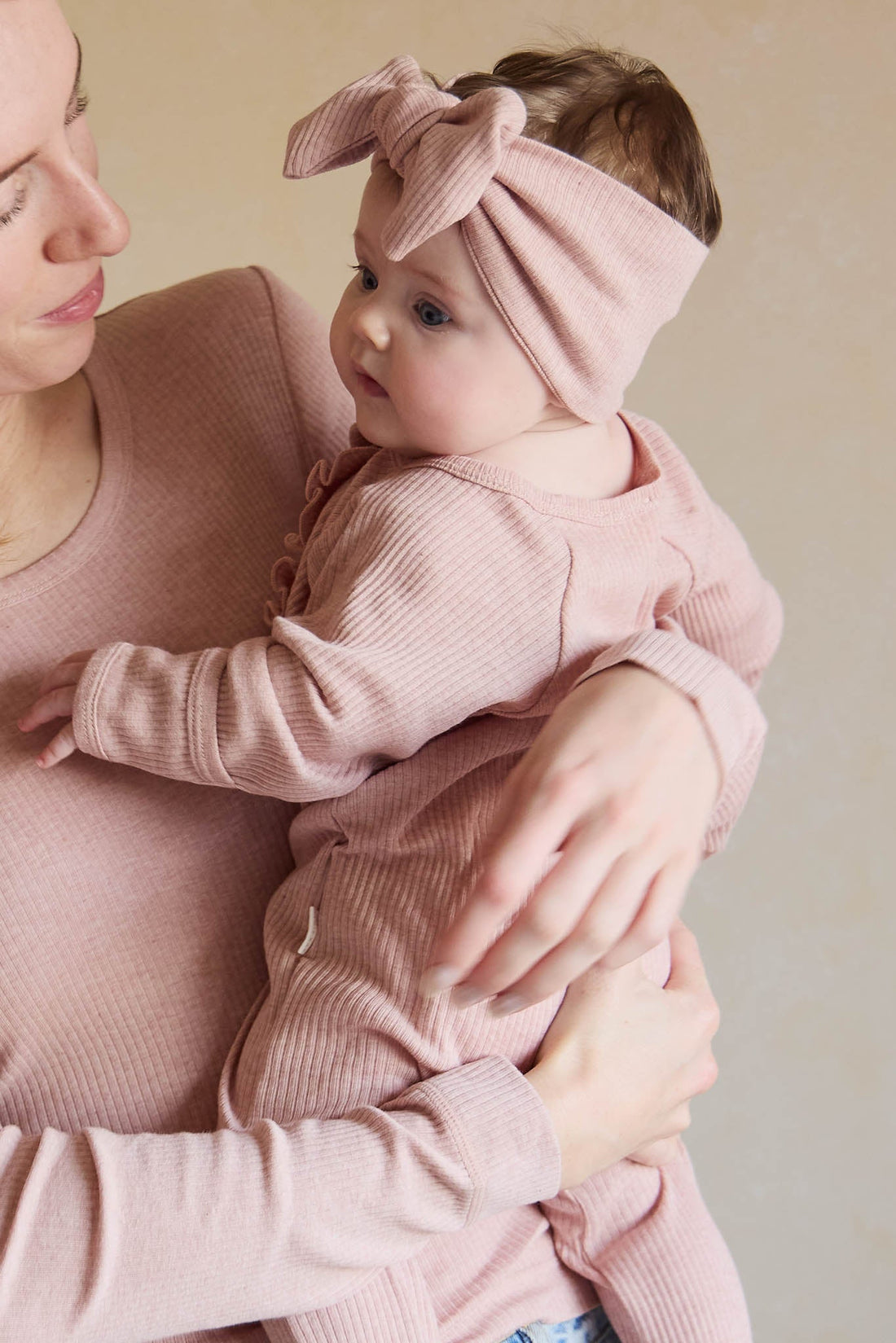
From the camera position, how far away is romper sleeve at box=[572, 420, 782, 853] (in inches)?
36.0

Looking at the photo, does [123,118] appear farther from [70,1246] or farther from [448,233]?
[70,1246]

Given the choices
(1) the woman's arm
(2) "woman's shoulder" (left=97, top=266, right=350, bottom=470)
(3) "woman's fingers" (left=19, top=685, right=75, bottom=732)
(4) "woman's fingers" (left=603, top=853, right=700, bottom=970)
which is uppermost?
(2) "woman's shoulder" (left=97, top=266, right=350, bottom=470)

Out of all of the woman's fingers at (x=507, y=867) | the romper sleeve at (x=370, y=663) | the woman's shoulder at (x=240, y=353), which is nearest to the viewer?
the woman's fingers at (x=507, y=867)

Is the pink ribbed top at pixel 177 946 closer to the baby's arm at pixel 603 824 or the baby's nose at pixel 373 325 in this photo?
the baby's arm at pixel 603 824

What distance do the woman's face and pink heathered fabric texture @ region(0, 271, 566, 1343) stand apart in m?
0.15

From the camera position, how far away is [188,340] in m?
1.20

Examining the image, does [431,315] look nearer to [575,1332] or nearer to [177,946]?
[177,946]

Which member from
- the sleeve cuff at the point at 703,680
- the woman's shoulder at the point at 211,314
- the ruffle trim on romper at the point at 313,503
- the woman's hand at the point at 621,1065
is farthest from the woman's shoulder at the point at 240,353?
the woman's hand at the point at 621,1065

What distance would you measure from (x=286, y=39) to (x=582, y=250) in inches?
48.8

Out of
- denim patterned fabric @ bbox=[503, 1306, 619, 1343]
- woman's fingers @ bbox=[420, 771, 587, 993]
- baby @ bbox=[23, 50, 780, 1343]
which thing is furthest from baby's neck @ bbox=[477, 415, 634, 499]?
denim patterned fabric @ bbox=[503, 1306, 619, 1343]

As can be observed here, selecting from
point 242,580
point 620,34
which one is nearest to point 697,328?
point 620,34

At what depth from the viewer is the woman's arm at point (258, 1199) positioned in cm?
84

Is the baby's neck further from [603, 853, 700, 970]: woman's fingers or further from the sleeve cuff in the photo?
[603, 853, 700, 970]: woman's fingers

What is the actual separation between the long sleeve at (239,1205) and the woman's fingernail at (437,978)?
5.9 inches
